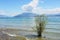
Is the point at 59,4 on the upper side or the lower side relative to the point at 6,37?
upper

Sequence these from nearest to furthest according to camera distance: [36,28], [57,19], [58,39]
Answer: [58,39], [36,28], [57,19]

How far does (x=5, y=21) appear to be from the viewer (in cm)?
1334

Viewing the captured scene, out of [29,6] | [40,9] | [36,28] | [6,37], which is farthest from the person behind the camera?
[40,9]

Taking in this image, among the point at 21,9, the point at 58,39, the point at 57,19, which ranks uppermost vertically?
the point at 21,9

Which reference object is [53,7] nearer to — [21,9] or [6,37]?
[21,9]

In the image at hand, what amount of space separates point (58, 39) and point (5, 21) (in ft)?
19.1

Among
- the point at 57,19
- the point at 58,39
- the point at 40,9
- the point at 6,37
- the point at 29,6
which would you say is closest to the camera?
the point at 6,37

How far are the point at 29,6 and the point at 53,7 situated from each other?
9.29 feet

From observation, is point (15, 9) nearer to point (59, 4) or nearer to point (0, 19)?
point (0, 19)

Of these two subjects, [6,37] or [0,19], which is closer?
[6,37]

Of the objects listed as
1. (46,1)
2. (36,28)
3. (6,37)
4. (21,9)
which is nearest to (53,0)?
(46,1)

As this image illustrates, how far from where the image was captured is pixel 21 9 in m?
12.4

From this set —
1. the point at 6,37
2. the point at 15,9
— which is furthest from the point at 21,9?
the point at 6,37

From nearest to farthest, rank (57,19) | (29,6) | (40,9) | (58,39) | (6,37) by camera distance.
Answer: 1. (6,37)
2. (58,39)
3. (29,6)
4. (40,9)
5. (57,19)
